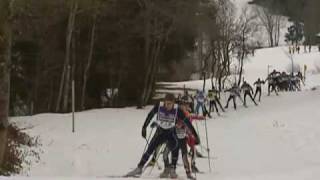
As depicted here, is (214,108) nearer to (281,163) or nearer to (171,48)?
(171,48)

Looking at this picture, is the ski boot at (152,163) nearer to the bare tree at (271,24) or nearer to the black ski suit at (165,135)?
the black ski suit at (165,135)

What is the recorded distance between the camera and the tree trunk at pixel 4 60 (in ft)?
44.8

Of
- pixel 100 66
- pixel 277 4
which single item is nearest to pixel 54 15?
pixel 100 66

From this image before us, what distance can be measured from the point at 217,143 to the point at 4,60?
10818mm

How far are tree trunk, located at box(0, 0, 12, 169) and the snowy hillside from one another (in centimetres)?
141

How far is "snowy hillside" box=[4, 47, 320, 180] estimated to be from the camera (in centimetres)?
1744

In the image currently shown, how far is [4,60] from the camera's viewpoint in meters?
14.4

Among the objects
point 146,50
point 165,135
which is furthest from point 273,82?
point 165,135

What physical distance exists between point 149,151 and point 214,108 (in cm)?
2253

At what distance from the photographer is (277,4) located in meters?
75.0

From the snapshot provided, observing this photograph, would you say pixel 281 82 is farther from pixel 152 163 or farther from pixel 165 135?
pixel 165 135

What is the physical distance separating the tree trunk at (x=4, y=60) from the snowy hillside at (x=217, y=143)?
1413 millimetres

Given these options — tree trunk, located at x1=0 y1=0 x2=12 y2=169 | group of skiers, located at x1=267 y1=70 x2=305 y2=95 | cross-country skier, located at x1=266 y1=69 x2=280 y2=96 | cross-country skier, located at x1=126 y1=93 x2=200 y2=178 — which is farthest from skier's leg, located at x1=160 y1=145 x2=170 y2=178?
group of skiers, located at x1=267 y1=70 x2=305 y2=95

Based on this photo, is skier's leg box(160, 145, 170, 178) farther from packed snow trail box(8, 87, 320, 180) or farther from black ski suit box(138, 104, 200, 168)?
packed snow trail box(8, 87, 320, 180)
